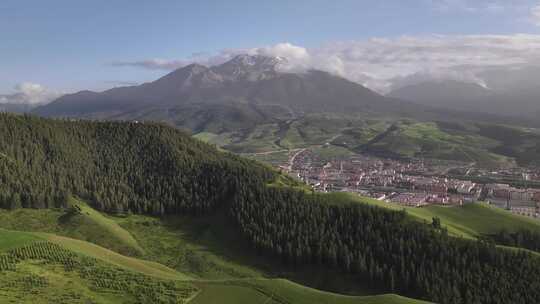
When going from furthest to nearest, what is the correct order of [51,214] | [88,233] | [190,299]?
[51,214]
[88,233]
[190,299]

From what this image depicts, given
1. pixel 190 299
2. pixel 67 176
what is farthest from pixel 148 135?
pixel 190 299

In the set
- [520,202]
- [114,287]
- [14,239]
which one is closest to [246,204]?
[14,239]

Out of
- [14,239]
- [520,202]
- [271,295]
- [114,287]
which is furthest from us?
[520,202]

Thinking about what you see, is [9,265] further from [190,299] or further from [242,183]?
[242,183]

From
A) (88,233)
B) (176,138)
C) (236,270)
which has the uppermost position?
(176,138)

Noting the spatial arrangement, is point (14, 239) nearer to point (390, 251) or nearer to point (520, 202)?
point (390, 251)

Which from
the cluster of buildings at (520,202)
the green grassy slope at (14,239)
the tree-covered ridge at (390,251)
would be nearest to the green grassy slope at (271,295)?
the tree-covered ridge at (390,251)

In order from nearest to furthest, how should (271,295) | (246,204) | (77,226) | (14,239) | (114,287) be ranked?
(114,287), (271,295), (14,239), (77,226), (246,204)
